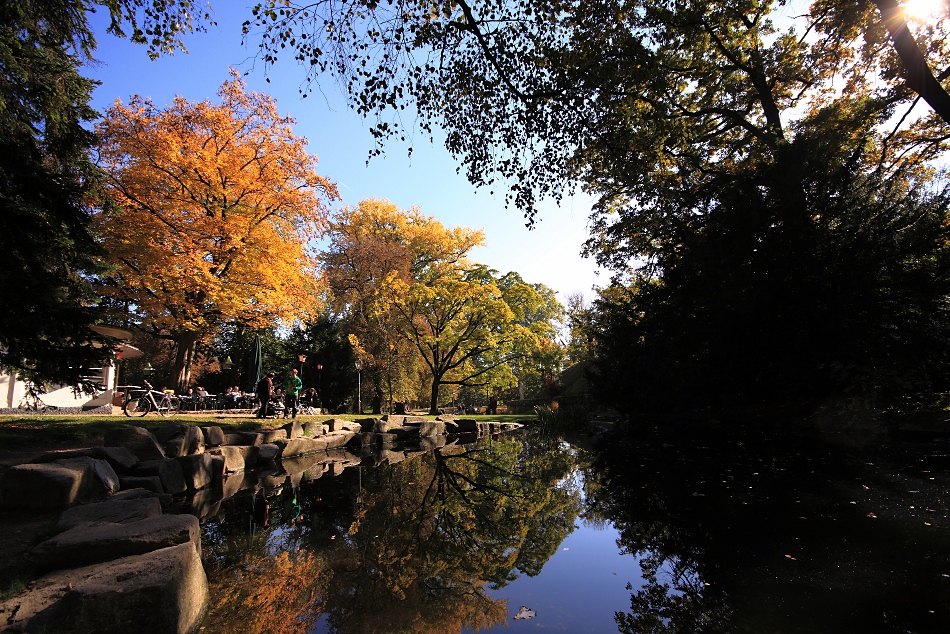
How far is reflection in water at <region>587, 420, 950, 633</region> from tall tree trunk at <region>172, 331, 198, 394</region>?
44.8ft

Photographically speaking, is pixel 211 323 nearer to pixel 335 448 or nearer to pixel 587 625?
pixel 335 448

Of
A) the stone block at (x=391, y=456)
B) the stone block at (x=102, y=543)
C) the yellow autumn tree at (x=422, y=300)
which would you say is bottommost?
the stone block at (x=391, y=456)

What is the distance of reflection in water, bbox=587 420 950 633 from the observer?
9.35 ft

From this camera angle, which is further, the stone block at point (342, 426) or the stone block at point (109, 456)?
the stone block at point (342, 426)

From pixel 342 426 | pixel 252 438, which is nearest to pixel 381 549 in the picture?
pixel 252 438

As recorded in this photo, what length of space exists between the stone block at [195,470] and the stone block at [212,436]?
4.84ft

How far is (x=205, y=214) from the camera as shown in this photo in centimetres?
1372

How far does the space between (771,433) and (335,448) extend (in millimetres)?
11447

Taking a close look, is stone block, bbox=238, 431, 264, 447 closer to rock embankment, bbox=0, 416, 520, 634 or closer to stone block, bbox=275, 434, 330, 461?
rock embankment, bbox=0, 416, 520, 634

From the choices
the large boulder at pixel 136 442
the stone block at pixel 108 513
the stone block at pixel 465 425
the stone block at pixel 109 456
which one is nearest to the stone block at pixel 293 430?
the large boulder at pixel 136 442

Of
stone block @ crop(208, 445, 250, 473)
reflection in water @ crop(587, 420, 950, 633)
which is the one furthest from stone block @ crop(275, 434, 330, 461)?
reflection in water @ crop(587, 420, 950, 633)

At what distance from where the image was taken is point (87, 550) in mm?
3268

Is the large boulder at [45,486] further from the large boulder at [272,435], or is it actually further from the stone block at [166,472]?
the large boulder at [272,435]

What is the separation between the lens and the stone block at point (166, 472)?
22.3 ft
